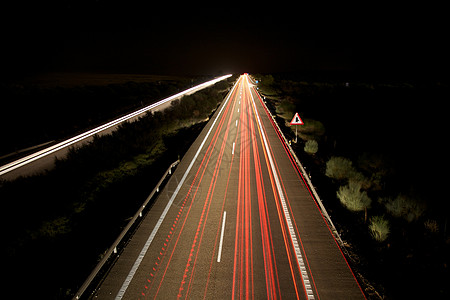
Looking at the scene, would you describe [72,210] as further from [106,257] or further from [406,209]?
[406,209]

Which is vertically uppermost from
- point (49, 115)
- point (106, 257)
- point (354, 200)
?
point (49, 115)

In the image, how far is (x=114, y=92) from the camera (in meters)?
50.5

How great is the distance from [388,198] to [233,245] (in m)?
7.92

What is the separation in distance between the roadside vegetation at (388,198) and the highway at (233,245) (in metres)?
0.90

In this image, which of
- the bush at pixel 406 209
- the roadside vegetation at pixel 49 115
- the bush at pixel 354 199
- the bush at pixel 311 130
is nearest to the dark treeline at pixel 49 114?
the roadside vegetation at pixel 49 115

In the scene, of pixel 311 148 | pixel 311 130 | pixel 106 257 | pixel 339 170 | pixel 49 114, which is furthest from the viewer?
pixel 49 114

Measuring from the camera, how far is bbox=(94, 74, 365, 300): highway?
19.0 feet

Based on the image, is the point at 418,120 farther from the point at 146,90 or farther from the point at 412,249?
the point at 146,90

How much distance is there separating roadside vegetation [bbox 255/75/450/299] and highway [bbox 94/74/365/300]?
904 millimetres

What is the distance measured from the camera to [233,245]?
7211mm

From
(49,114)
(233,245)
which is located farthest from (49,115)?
(233,245)

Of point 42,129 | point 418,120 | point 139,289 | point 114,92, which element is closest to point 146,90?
point 114,92

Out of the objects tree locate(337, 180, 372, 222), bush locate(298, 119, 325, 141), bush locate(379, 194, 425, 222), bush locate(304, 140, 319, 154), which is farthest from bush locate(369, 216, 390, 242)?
bush locate(298, 119, 325, 141)

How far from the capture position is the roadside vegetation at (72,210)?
6855 mm
